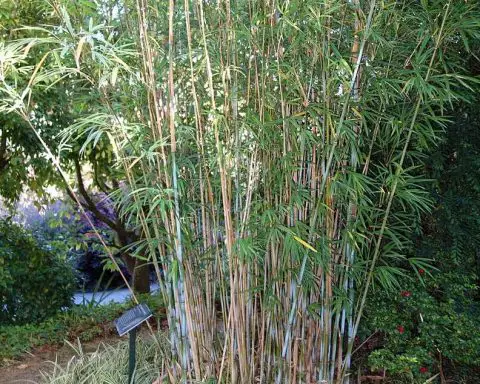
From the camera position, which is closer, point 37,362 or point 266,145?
point 266,145

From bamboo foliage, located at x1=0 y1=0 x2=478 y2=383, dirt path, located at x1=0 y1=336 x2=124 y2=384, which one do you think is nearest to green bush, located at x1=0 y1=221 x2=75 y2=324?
dirt path, located at x1=0 y1=336 x2=124 y2=384

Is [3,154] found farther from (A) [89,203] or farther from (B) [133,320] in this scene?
(B) [133,320]

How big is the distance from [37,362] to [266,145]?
2187mm

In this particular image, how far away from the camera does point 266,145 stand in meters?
2.61

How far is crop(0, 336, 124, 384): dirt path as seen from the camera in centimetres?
354

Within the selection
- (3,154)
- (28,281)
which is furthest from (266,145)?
(28,281)

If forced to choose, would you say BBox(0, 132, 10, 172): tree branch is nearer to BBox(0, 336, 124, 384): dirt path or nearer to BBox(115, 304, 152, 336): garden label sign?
BBox(0, 336, 124, 384): dirt path

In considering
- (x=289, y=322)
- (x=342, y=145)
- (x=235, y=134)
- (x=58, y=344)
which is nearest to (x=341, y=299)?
(x=289, y=322)

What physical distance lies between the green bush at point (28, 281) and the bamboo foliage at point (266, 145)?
2.29m

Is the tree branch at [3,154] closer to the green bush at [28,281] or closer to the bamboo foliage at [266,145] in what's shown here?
the green bush at [28,281]

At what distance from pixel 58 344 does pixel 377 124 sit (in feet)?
8.68

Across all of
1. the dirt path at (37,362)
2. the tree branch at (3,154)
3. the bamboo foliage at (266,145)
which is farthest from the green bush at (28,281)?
the bamboo foliage at (266,145)

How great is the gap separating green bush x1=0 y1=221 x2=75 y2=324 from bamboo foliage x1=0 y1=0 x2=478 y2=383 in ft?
7.51

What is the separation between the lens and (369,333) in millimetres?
3188
